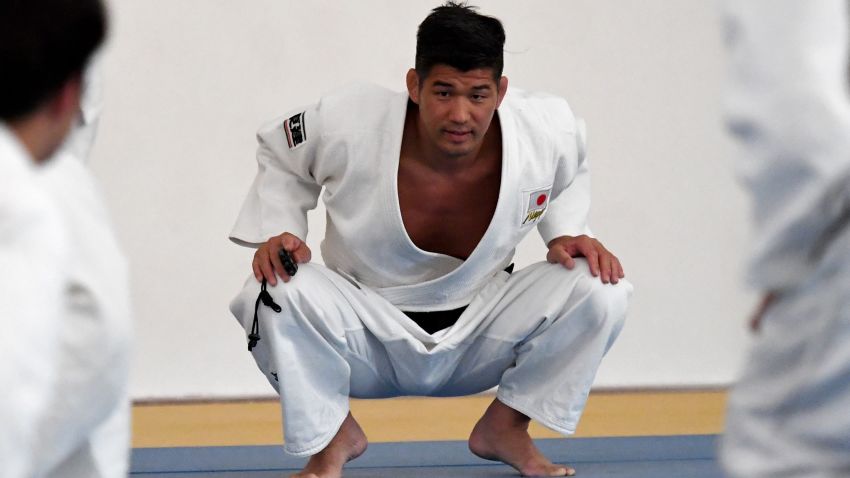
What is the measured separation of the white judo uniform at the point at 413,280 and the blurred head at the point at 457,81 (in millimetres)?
107

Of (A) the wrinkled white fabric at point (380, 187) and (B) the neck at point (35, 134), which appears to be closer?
(B) the neck at point (35, 134)

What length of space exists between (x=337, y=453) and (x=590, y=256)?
778mm

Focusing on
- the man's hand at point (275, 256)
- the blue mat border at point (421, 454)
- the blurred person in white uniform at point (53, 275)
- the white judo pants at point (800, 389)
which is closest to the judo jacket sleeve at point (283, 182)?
the man's hand at point (275, 256)

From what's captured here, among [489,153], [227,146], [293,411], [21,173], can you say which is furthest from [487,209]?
[21,173]

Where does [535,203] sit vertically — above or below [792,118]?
below

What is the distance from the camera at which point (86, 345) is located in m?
1.46

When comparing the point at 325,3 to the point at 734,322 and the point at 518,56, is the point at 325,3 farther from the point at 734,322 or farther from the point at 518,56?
the point at 734,322

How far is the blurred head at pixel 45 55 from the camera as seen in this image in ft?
4.00

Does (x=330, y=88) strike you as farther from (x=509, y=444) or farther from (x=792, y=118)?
(x=792, y=118)

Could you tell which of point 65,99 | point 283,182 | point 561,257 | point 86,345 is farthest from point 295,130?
point 65,99

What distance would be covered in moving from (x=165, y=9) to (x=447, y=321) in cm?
195

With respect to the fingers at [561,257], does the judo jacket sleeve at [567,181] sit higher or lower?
higher

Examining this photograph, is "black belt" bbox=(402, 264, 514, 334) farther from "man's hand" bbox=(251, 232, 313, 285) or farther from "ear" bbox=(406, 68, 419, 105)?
"ear" bbox=(406, 68, 419, 105)

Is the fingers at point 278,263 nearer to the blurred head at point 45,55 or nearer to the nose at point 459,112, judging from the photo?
the nose at point 459,112
